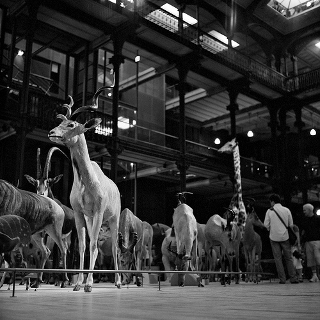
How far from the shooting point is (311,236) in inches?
429

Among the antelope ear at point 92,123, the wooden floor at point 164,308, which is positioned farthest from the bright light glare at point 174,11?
the wooden floor at point 164,308

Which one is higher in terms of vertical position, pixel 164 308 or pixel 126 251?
pixel 126 251

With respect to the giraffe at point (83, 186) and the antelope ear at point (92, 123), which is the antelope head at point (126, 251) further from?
the antelope ear at point (92, 123)

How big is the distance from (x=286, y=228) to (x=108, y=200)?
4.29 meters

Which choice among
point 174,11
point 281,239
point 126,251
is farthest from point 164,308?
point 174,11

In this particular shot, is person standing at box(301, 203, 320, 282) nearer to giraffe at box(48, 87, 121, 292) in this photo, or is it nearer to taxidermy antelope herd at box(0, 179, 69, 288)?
giraffe at box(48, 87, 121, 292)

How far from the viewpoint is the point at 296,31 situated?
25.5m

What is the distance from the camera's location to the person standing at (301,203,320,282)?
10758 mm

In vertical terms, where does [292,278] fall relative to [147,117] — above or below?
below

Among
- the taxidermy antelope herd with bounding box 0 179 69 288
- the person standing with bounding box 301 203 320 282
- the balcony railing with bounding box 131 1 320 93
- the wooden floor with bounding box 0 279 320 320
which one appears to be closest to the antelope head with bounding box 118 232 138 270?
the taxidermy antelope herd with bounding box 0 179 69 288

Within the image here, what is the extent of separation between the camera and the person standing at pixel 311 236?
1076 cm

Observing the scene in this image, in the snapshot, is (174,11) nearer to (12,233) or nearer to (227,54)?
(227,54)

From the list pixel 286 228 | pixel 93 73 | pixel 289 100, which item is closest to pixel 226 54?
pixel 289 100

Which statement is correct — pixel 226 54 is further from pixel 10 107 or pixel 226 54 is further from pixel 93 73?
pixel 10 107
